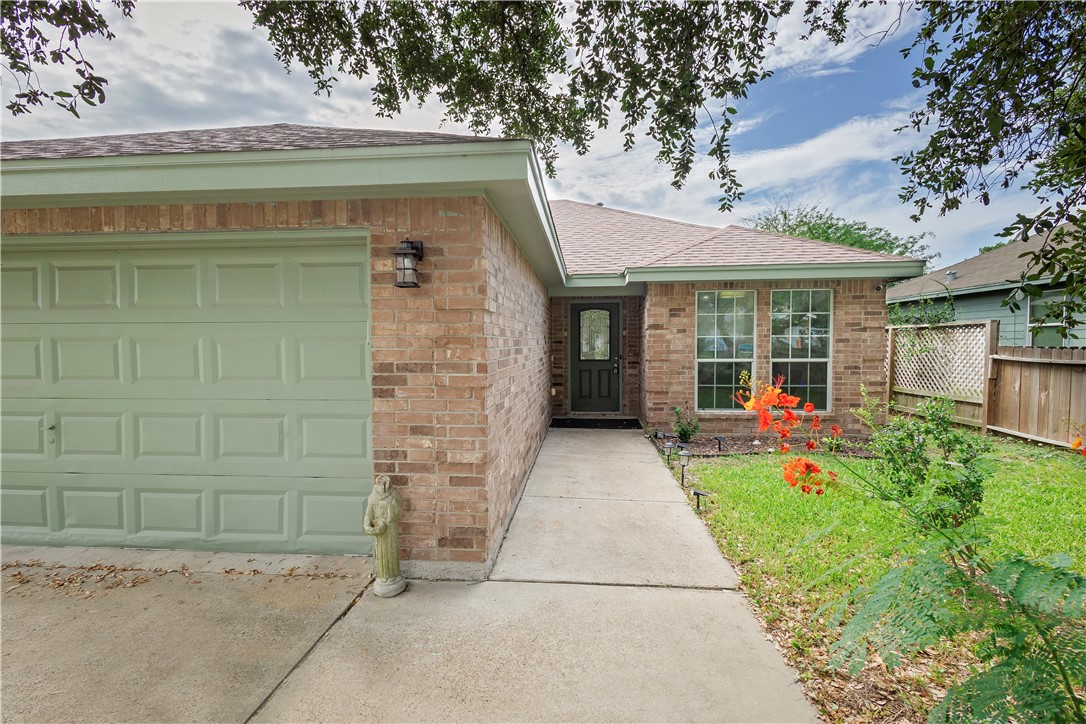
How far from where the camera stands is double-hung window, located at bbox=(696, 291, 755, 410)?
24.3ft

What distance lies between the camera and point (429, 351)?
3004 mm

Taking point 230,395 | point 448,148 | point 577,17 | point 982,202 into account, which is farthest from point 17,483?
point 982,202

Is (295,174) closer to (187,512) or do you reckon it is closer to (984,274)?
(187,512)

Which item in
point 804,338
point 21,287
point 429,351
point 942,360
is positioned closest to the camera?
point 429,351

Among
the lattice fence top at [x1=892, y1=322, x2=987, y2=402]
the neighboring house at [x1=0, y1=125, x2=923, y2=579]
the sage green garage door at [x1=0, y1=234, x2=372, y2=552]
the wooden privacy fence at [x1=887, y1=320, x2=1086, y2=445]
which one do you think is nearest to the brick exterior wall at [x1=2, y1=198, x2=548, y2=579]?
the neighboring house at [x1=0, y1=125, x2=923, y2=579]

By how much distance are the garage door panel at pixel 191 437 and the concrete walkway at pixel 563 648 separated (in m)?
1.12

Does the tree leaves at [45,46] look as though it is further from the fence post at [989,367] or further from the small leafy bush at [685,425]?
the fence post at [989,367]

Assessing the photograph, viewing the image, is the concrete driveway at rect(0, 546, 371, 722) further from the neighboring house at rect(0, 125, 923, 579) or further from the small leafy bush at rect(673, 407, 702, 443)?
the small leafy bush at rect(673, 407, 702, 443)

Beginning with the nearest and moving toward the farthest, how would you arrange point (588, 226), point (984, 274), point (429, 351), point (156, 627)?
point (156, 627)
point (429, 351)
point (588, 226)
point (984, 274)

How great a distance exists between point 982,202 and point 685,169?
2.16 m

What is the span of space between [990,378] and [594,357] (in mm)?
6695

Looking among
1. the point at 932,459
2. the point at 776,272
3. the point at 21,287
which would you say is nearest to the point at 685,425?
the point at 776,272

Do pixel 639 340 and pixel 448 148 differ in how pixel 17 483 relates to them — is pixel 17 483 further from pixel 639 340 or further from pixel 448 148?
pixel 639 340

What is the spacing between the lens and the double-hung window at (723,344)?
7395 millimetres
